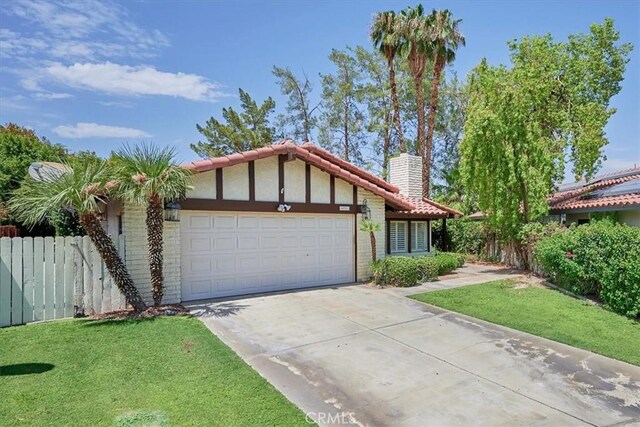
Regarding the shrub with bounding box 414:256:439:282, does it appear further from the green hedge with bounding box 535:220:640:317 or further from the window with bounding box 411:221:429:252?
the green hedge with bounding box 535:220:640:317

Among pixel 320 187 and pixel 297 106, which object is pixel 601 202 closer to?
pixel 320 187

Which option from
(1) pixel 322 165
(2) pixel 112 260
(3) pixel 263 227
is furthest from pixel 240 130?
(2) pixel 112 260

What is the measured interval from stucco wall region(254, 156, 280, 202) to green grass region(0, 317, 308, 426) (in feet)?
16.5

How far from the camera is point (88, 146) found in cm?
3275

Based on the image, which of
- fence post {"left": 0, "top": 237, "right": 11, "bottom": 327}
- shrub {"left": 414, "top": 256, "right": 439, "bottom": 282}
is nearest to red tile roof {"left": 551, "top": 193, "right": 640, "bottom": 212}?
shrub {"left": 414, "top": 256, "right": 439, "bottom": 282}

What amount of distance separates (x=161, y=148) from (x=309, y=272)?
6378mm

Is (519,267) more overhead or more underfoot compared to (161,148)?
more underfoot

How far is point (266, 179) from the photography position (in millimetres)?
11906

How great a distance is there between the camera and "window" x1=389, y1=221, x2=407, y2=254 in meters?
17.2

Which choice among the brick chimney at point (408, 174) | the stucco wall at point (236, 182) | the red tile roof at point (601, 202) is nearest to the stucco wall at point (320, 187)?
the stucco wall at point (236, 182)

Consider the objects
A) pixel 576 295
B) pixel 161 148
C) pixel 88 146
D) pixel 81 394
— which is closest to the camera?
pixel 81 394

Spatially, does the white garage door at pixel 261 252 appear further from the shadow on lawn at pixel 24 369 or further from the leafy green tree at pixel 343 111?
the leafy green tree at pixel 343 111

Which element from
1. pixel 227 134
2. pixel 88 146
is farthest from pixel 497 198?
pixel 88 146

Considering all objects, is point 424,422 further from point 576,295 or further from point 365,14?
point 365,14
